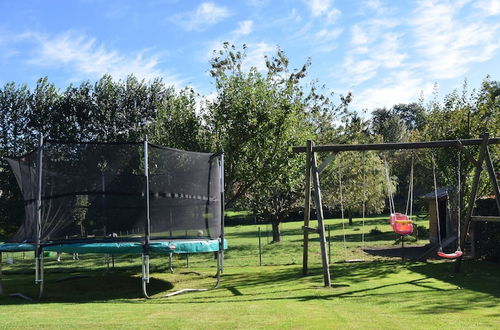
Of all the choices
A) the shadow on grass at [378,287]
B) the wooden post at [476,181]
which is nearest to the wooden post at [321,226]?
the shadow on grass at [378,287]

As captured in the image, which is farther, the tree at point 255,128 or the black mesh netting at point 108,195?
the tree at point 255,128

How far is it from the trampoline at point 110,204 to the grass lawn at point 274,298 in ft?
3.19

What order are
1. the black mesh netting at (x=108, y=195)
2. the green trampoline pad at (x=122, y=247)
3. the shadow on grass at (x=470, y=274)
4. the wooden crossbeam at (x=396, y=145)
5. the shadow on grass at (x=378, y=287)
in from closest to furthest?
1. the shadow on grass at (x=378, y=287)
2. the green trampoline pad at (x=122, y=247)
3. the black mesh netting at (x=108, y=195)
4. the shadow on grass at (x=470, y=274)
5. the wooden crossbeam at (x=396, y=145)

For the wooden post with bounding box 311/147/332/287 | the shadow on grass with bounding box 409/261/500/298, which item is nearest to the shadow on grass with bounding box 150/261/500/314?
the shadow on grass with bounding box 409/261/500/298

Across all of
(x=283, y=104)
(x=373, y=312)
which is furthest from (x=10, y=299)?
(x=283, y=104)

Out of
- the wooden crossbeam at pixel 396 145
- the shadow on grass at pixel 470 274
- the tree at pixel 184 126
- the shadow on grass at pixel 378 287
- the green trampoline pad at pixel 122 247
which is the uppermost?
the tree at pixel 184 126

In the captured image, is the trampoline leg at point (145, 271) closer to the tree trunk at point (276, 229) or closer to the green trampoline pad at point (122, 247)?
the green trampoline pad at point (122, 247)

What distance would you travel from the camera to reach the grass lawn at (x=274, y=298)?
5848mm

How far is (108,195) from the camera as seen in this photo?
29.0ft

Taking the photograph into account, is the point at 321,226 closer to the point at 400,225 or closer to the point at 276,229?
the point at 400,225

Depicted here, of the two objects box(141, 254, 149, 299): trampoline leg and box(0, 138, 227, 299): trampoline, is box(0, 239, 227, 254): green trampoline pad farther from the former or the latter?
box(141, 254, 149, 299): trampoline leg

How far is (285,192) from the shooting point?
2244cm

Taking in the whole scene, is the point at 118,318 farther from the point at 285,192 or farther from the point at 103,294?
the point at 285,192

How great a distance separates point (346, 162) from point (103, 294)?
1490 centimetres
